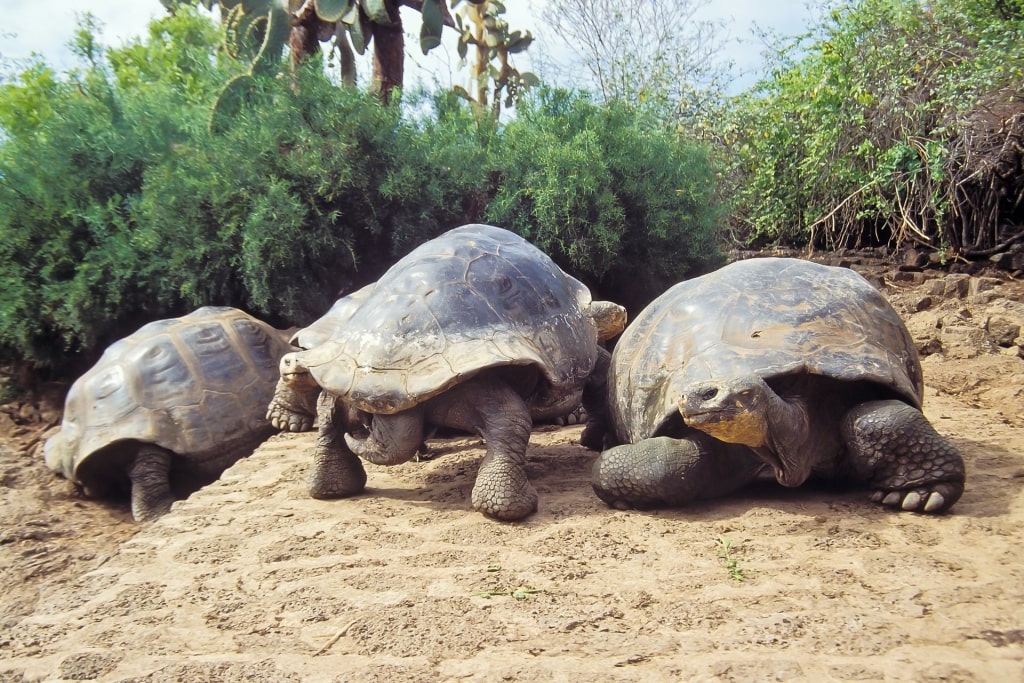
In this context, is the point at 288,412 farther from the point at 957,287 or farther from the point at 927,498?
the point at 957,287

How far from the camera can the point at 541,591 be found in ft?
8.48

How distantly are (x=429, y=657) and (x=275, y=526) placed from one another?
142 centimetres

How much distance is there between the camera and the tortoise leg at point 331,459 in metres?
3.60

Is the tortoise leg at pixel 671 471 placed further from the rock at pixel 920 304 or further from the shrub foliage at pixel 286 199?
the rock at pixel 920 304

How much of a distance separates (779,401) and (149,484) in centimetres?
377

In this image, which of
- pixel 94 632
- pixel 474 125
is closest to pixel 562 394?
pixel 94 632

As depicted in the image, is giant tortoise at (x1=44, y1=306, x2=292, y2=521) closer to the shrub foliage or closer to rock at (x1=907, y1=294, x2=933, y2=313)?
the shrub foliage

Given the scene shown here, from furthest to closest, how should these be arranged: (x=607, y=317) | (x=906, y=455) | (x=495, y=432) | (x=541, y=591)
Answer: (x=607, y=317) → (x=495, y=432) → (x=906, y=455) → (x=541, y=591)

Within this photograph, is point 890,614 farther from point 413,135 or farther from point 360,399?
point 413,135

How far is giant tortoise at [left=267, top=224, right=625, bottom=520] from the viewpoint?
3229 mm

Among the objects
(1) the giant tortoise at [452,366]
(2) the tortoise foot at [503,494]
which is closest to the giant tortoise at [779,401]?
(2) the tortoise foot at [503,494]

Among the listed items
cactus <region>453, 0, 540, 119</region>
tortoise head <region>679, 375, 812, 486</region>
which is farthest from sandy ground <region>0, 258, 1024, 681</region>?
cactus <region>453, 0, 540, 119</region>

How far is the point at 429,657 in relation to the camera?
220cm

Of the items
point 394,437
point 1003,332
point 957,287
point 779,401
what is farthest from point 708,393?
point 957,287
